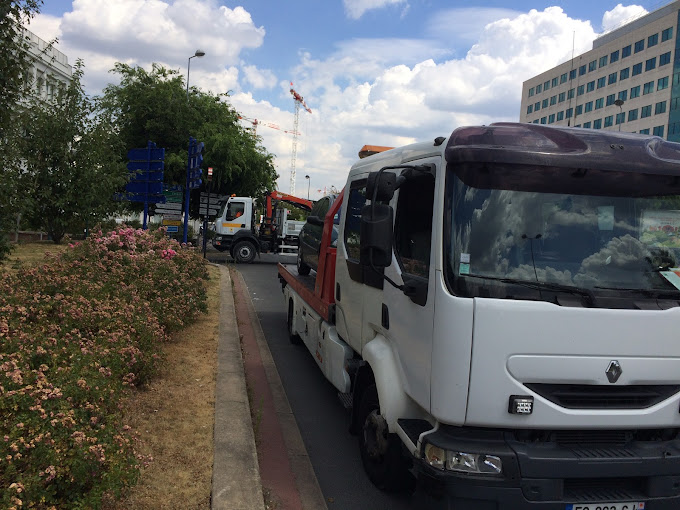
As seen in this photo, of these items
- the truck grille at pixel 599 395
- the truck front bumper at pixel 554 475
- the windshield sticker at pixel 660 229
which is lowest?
the truck front bumper at pixel 554 475

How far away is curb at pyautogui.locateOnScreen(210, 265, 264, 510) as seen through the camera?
366 centimetres

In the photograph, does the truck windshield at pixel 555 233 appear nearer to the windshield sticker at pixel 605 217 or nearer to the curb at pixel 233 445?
the windshield sticker at pixel 605 217

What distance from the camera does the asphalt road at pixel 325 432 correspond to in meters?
4.15

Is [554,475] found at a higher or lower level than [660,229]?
lower

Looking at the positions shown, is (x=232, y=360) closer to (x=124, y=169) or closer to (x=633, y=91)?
(x=124, y=169)

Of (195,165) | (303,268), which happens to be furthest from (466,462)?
(195,165)

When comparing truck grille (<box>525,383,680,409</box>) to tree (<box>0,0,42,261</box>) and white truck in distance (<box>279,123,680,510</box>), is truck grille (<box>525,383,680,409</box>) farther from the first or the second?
tree (<box>0,0,42,261</box>)

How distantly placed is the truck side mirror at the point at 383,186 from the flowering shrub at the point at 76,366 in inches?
82.5

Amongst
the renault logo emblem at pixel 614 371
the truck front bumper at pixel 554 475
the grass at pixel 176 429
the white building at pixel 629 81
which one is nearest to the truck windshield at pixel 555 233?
the renault logo emblem at pixel 614 371

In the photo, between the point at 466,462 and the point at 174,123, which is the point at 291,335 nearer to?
the point at 466,462

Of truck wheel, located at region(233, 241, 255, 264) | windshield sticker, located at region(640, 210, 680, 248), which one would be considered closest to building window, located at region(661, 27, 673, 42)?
truck wheel, located at region(233, 241, 255, 264)

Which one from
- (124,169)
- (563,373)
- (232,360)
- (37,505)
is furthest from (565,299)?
(124,169)

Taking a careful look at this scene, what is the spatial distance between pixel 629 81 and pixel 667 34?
23.6 feet

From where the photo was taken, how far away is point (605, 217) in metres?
3.39
